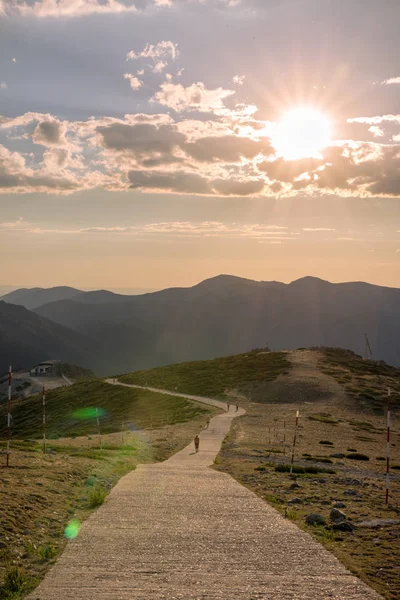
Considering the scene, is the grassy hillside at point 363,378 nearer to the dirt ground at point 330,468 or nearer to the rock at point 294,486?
the dirt ground at point 330,468

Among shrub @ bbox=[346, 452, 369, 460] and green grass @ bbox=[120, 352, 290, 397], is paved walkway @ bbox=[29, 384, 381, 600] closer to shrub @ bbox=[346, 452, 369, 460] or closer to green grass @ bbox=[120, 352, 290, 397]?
shrub @ bbox=[346, 452, 369, 460]

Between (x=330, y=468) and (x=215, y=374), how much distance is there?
79.0 meters

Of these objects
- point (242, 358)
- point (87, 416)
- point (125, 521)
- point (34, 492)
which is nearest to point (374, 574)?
point (125, 521)

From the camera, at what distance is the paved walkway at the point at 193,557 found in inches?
351

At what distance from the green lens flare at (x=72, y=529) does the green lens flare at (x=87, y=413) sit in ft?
214

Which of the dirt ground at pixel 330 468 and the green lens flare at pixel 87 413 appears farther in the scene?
the green lens flare at pixel 87 413

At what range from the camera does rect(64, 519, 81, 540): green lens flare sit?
1212 centimetres

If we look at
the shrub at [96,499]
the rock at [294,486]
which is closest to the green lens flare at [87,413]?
the rock at [294,486]

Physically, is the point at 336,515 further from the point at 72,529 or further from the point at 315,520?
the point at 72,529

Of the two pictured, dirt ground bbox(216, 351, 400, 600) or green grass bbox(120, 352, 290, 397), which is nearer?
dirt ground bbox(216, 351, 400, 600)

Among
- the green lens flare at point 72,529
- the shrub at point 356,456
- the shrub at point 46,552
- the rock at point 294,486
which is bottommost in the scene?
the shrub at point 356,456

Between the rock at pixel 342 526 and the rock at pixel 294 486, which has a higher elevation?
the rock at pixel 342 526

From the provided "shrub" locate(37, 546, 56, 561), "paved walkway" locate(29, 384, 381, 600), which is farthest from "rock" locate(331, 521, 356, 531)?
"shrub" locate(37, 546, 56, 561)

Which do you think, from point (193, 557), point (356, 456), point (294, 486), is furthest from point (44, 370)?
point (193, 557)
